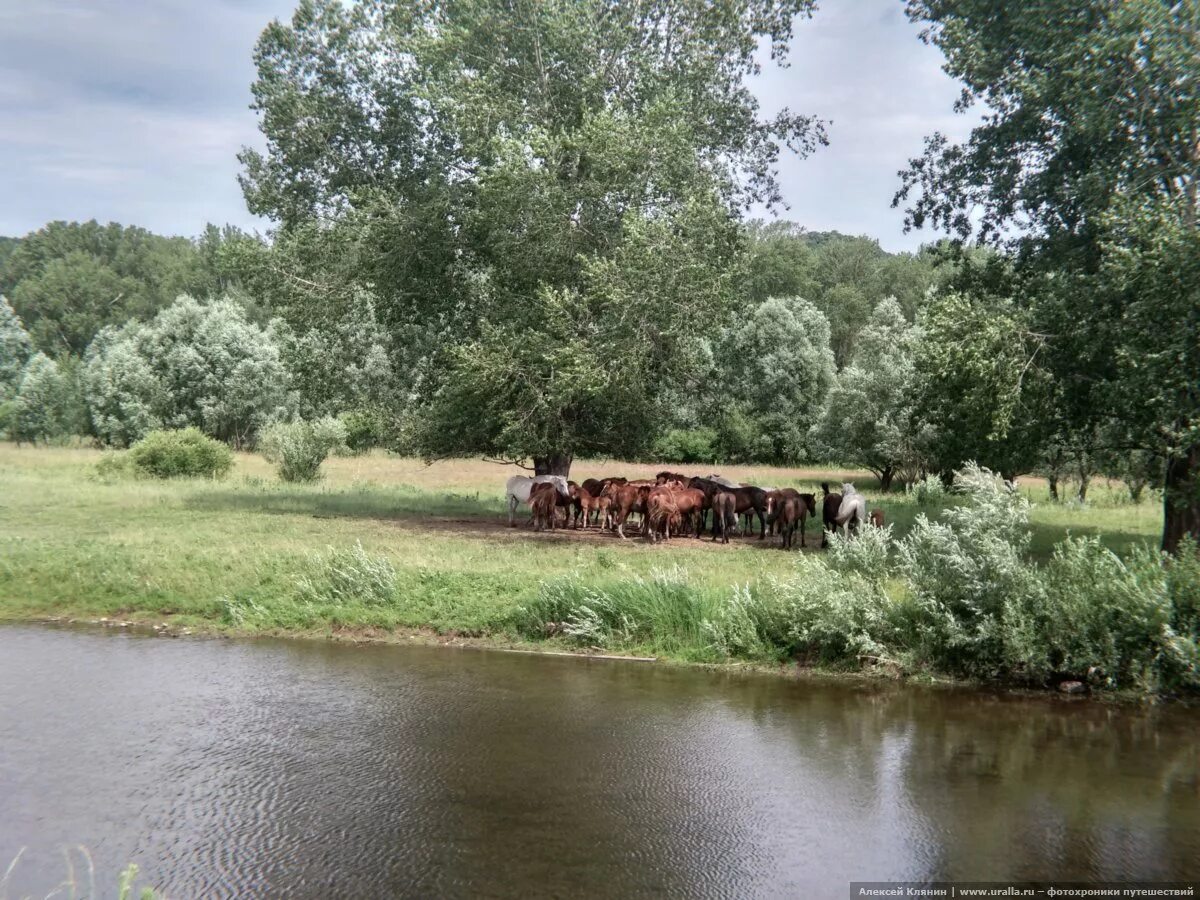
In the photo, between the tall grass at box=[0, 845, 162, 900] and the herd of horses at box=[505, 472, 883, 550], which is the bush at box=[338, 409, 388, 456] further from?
the tall grass at box=[0, 845, 162, 900]

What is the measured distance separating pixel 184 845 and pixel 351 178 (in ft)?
74.8

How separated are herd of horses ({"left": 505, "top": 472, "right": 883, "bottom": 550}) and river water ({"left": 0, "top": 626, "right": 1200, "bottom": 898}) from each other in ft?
28.1

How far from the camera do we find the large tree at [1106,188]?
15.3m

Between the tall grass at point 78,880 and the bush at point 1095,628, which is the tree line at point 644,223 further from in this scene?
the tall grass at point 78,880

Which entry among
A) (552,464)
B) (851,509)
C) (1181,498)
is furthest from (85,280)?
(1181,498)

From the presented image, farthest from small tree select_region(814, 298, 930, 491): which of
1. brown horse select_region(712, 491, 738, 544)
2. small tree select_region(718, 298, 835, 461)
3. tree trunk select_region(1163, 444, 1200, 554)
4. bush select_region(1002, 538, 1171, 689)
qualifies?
bush select_region(1002, 538, 1171, 689)

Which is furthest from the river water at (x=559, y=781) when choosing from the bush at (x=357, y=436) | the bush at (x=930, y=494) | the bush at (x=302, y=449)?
the bush at (x=357, y=436)

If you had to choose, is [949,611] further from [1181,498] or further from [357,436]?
[357,436]

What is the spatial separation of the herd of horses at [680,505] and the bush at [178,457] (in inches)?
637

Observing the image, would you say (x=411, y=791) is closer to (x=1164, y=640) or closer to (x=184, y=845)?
(x=184, y=845)

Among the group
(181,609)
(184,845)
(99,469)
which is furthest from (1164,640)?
(99,469)

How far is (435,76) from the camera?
2495 cm

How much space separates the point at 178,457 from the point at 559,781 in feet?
100

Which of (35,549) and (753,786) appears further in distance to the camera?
(35,549)
